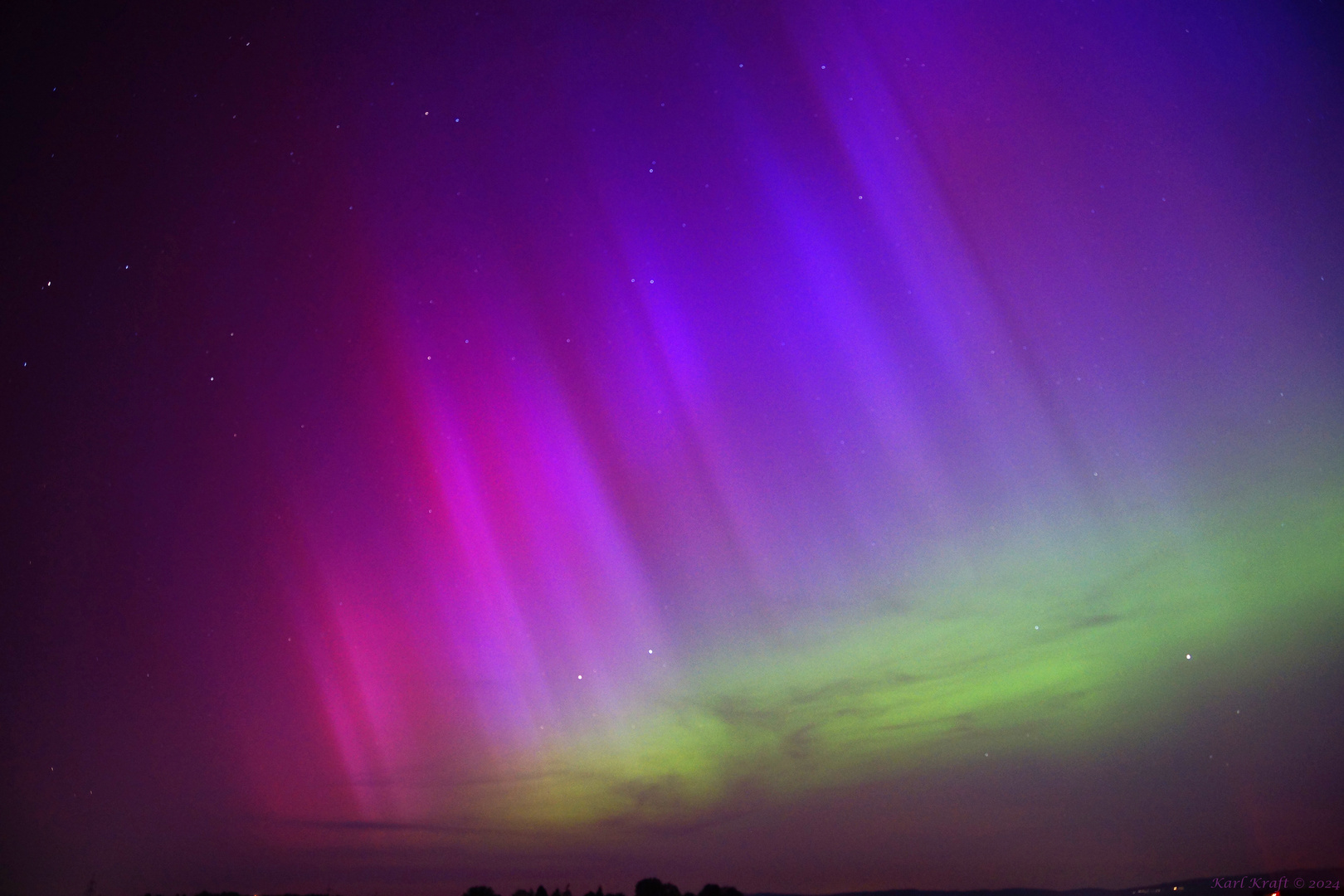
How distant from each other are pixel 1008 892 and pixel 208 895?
5524cm

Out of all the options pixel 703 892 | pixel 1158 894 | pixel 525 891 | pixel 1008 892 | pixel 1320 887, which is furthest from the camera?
pixel 1008 892

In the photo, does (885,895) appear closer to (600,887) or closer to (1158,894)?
(1158,894)

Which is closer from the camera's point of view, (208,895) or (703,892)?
(703,892)

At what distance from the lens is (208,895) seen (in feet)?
151

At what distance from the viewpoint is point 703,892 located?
127ft

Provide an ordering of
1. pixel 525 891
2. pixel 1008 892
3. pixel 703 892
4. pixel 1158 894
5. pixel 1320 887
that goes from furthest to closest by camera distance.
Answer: pixel 1008 892, pixel 1158 894, pixel 525 891, pixel 703 892, pixel 1320 887

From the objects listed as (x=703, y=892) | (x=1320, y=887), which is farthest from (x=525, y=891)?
(x=1320, y=887)

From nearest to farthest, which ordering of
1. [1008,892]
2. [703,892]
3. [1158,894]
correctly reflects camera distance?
[703,892]
[1158,894]
[1008,892]

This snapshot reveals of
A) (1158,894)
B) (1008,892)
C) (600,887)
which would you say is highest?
(600,887)

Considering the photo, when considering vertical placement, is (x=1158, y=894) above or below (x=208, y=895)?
below

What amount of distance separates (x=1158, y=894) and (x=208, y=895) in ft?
168

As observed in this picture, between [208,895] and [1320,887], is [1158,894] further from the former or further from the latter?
[208,895]

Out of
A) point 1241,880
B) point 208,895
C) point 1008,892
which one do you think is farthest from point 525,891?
point 1008,892

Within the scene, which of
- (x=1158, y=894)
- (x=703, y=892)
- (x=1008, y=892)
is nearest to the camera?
(x=703, y=892)
